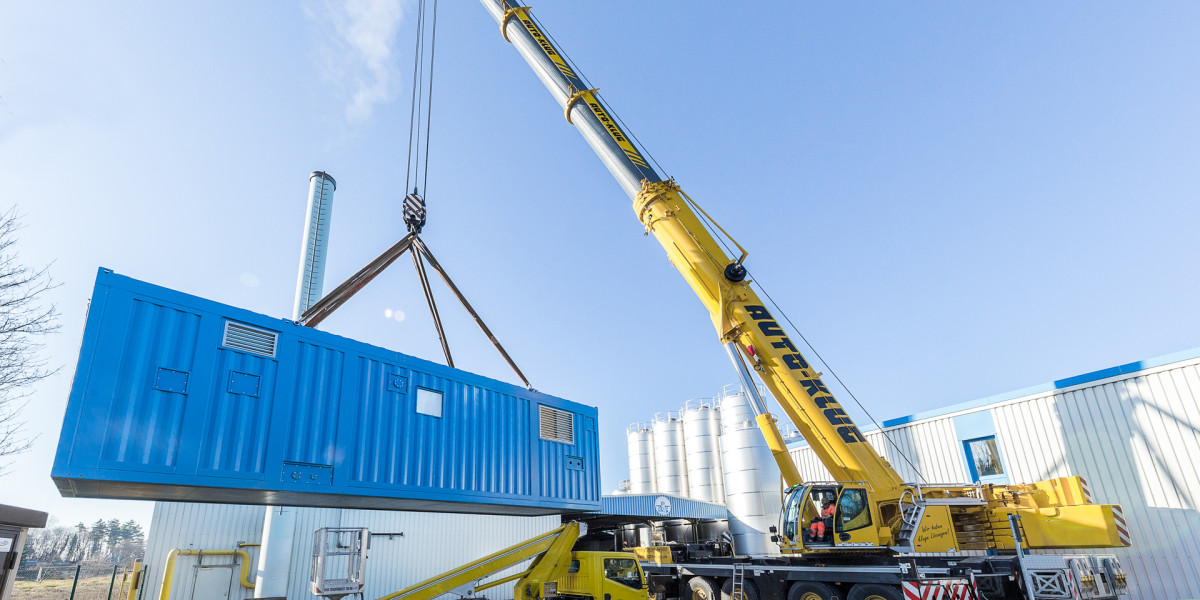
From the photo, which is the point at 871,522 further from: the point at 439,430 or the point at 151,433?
the point at 151,433

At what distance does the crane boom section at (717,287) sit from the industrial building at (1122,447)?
5889 mm

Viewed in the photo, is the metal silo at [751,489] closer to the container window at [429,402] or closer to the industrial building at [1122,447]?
the industrial building at [1122,447]

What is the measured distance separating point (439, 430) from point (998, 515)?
1026 centimetres

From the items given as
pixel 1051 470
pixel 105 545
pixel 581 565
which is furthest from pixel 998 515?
pixel 105 545

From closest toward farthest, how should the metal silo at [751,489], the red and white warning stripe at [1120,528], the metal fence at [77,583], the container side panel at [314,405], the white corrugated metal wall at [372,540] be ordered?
the container side panel at [314,405]
the red and white warning stripe at [1120,528]
the white corrugated metal wall at [372,540]
the metal fence at [77,583]
the metal silo at [751,489]

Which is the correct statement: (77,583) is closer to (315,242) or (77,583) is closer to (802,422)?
(315,242)

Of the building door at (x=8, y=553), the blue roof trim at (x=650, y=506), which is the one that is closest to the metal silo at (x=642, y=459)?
the blue roof trim at (x=650, y=506)

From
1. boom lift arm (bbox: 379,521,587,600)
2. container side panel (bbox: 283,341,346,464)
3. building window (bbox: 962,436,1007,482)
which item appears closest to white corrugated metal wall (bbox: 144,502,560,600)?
boom lift arm (bbox: 379,521,587,600)

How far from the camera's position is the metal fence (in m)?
14.9

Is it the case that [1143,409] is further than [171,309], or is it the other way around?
[1143,409]

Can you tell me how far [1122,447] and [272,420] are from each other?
16786 mm

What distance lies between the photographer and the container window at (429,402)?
366 inches

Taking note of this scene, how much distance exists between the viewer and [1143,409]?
12.9m

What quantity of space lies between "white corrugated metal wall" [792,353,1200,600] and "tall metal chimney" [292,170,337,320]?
747 inches
